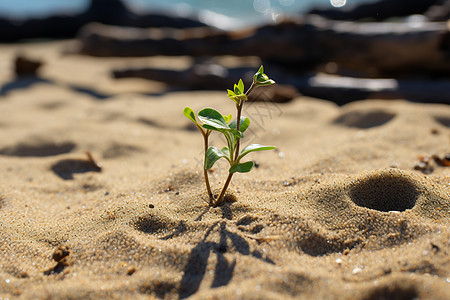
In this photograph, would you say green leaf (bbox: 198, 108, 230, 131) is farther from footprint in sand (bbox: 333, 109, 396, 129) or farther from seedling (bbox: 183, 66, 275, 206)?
footprint in sand (bbox: 333, 109, 396, 129)

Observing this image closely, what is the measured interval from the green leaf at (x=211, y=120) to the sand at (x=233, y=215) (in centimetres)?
41

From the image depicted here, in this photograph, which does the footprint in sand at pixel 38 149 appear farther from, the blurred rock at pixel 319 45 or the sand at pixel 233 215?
the blurred rock at pixel 319 45

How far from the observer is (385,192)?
1788mm

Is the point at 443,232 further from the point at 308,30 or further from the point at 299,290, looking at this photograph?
the point at 308,30

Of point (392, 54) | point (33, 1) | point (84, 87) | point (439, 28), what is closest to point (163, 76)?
point (84, 87)

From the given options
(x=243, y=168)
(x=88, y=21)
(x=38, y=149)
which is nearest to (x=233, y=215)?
(x=243, y=168)

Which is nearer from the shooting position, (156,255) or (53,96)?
(156,255)

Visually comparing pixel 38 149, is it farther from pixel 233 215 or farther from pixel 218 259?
pixel 218 259

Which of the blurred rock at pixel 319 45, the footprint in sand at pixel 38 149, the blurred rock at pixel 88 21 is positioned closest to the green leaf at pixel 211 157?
the footprint in sand at pixel 38 149

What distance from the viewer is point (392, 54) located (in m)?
3.87

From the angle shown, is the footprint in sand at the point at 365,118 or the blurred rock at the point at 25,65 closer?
the footprint in sand at the point at 365,118

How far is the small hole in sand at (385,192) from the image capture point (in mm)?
1733

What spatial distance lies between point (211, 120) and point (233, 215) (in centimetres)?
45

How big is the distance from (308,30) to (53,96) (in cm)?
305
